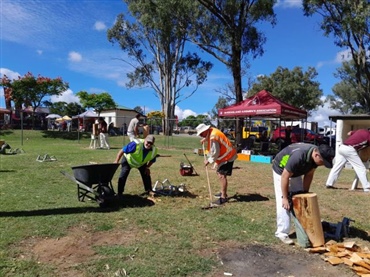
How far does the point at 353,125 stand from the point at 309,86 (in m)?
32.6

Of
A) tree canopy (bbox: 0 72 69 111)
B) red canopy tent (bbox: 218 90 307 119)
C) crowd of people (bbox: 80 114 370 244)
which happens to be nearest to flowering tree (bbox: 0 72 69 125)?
tree canopy (bbox: 0 72 69 111)

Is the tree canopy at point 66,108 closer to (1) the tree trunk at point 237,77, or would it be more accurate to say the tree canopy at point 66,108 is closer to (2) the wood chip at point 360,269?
(1) the tree trunk at point 237,77

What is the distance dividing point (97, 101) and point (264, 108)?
135 ft

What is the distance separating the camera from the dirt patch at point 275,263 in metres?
3.88

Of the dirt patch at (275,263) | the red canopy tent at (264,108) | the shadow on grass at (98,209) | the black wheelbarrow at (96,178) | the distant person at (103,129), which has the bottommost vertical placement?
the dirt patch at (275,263)

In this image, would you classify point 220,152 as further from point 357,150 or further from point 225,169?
point 357,150

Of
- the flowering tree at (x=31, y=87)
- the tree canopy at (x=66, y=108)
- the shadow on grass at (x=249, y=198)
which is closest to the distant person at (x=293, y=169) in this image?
the shadow on grass at (x=249, y=198)

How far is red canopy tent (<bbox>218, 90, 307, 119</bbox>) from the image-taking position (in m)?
15.7

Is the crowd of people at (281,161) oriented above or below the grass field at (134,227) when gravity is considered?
above

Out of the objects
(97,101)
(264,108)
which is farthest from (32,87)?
(264,108)

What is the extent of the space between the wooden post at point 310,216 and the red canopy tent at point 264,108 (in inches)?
439

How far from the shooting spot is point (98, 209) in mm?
6238

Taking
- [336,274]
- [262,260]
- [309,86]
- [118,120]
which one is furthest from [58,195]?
[118,120]

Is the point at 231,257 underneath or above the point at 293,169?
underneath
